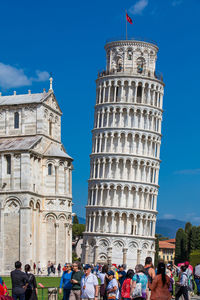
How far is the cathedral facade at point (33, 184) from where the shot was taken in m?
52.8

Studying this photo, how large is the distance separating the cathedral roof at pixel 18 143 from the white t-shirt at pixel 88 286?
3594 cm

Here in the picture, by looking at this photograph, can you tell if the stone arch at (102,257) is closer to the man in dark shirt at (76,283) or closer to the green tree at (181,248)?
the green tree at (181,248)

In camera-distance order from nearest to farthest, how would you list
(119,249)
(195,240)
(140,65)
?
(119,249), (140,65), (195,240)

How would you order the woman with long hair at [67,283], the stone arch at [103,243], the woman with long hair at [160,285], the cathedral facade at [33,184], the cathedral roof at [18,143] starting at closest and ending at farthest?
the woman with long hair at [160,285], the woman with long hair at [67,283], the cathedral facade at [33,184], the cathedral roof at [18,143], the stone arch at [103,243]

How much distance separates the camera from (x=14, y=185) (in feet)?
176

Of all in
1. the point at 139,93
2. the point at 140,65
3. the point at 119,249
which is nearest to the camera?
the point at 119,249

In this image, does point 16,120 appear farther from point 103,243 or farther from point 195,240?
point 195,240

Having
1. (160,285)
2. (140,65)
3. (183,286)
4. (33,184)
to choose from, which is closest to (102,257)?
(140,65)

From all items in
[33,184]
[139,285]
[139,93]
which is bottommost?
[139,285]

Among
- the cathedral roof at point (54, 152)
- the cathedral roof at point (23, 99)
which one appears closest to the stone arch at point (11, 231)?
the cathedral roof at point (54, 152)

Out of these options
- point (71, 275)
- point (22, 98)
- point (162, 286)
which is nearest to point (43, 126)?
point (22, 98)

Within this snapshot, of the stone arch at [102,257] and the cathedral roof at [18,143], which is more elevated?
the cathedral roof at [18,143]

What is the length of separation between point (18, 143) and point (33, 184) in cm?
441

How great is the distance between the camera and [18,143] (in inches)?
2199
